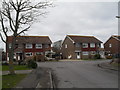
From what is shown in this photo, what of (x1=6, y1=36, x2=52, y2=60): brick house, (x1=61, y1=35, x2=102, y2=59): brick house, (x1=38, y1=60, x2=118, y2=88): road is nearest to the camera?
(x1=38, y1=60, x2=118, y2=88): road

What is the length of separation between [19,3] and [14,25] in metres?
2.01

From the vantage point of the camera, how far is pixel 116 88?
23.7ft

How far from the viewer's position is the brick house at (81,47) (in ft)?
130

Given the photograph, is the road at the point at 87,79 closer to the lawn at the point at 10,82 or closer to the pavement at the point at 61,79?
the pavement at the point at 61,79

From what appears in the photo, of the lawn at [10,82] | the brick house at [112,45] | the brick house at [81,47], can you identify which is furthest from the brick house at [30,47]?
the lawn at [10,82]

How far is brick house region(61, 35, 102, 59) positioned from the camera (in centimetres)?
3969

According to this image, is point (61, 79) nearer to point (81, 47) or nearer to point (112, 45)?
point (81, 47)

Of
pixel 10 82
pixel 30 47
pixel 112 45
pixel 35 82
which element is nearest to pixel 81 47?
pixel 112 45

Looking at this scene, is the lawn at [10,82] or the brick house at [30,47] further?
the brick house at [30,47]

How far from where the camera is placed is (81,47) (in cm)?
4044

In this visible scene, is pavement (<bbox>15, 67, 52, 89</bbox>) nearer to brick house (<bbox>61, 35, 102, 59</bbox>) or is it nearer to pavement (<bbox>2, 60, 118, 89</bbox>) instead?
pavement (<bbox>2, 60, 118, 89</bbox>)

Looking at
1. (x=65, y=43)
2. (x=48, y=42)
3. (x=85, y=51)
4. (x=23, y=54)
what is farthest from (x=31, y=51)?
(x=85, y=51)

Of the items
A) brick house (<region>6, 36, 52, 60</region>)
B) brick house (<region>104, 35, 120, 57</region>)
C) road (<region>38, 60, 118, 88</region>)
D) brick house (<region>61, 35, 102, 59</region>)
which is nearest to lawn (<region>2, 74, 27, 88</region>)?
road (<region>38, 60, 118, 88</region>)

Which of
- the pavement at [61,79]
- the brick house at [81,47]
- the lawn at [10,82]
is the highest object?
the brick house at [81,47]
